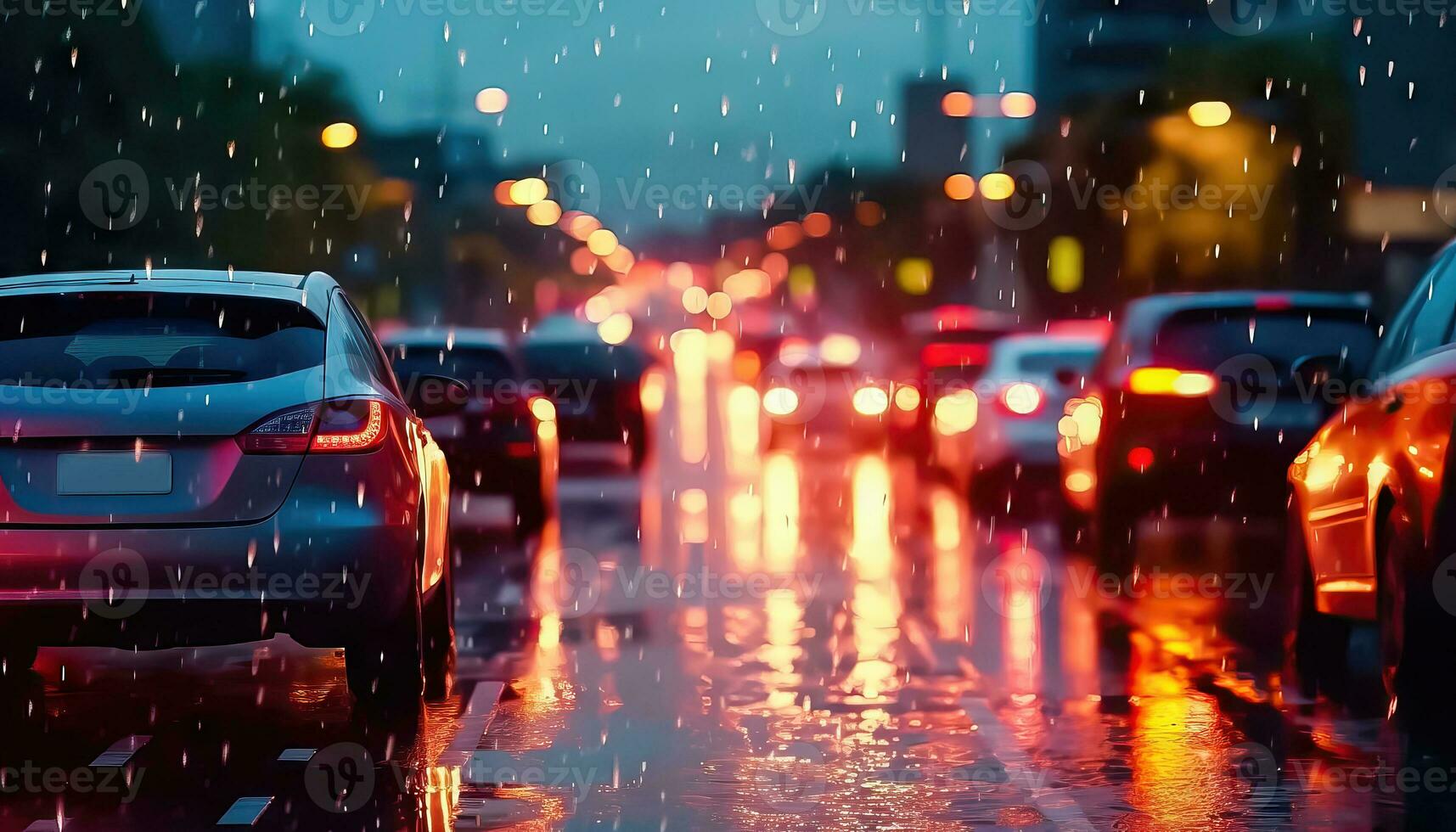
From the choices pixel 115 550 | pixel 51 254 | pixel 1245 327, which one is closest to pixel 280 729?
pixel 115 550

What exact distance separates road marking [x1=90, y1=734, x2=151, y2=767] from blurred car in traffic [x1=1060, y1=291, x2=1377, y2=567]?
811 centimetres

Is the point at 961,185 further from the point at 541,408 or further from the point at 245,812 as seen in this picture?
the point at 245,812

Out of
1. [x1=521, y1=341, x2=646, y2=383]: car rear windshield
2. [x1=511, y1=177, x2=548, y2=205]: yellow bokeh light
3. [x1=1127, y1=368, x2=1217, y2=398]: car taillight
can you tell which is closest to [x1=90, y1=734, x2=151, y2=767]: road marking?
[x1=1127, y1=368, x2=1217, y2=398]: car taillight

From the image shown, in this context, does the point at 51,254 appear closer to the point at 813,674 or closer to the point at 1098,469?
the point at 1098,469

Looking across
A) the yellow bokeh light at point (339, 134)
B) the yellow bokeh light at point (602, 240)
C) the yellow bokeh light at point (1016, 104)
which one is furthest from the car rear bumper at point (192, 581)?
the yellow bokeh light at point (602, 240)

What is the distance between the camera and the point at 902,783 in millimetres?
7504

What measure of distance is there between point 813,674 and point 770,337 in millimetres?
51192

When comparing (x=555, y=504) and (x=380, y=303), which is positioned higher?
(x=380, y=303)

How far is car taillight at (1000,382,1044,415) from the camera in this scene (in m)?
19.9

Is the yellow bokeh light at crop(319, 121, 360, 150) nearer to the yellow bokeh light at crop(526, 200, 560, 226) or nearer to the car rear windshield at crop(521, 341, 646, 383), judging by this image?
the car rear windshield at crop(521, 341, 646, 383)

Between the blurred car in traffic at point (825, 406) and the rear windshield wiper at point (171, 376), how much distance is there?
2380cm

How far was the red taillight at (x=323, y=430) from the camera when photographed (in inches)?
321

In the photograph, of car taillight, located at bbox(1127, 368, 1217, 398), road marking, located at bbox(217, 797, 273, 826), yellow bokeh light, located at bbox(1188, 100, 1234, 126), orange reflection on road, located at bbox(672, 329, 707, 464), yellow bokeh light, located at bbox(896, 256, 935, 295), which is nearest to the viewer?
road marking, located at bbox(217, 797, 273, 826)

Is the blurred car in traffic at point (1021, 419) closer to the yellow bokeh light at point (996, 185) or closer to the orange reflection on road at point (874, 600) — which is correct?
the orange reflection on road at point (874, 600)
